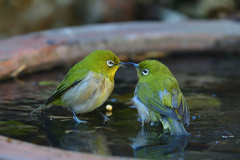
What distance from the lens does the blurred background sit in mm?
9781

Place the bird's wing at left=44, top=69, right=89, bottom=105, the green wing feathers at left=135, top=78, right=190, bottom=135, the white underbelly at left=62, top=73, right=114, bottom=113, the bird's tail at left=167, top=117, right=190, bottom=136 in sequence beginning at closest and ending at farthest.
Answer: the bird's tail at left=167, top=117, right=190, bottom=136
the green wing feathers at left=135, top=78, right=190, bottom=135
the white underbelly at left=62, top=73, right=114, bottom=113
the bird's wing at left=44, top=69, right=89, bottom=105

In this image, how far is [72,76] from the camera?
4.67 metres

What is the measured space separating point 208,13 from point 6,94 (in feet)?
25.0

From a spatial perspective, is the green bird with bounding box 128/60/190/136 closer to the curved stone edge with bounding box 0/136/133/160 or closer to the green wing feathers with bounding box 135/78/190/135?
the green wing feathers with bounding box 135/78/190/135

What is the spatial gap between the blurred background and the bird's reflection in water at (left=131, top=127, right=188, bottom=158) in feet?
19.5

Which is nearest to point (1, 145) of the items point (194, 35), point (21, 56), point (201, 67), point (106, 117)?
point (106, 117)

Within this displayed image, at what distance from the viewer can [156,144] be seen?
11.9 ft

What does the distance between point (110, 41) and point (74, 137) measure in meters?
3.79

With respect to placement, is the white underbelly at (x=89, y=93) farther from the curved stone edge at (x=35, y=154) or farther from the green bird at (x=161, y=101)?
the curved stone edge at (x=35, y=154)

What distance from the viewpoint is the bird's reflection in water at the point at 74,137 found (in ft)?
11.4

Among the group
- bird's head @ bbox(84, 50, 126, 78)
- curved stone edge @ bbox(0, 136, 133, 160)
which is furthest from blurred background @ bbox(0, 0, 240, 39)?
curved stone edge @ bbox(0, 136, 133, 160)

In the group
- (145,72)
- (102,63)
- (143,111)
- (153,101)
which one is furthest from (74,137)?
(145,72)

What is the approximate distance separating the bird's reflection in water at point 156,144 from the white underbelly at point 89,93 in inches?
27.5

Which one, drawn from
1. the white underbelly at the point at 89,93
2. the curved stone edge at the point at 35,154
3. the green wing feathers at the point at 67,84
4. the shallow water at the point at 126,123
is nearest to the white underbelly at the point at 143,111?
the shallow water at the point at 126,123
